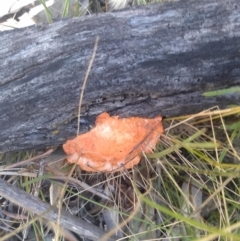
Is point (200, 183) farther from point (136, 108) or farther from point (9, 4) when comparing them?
point (9, 4)

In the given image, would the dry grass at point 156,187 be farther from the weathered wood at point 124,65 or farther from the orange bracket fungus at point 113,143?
the weathered wood at point 124,65

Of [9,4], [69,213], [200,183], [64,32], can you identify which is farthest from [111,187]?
[9,4]

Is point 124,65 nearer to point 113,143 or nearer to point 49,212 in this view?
point 113,143

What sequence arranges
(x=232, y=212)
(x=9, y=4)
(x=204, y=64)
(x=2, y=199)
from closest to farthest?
(x=204, y=64)
(x=232, y=212)
(x=2, y=199)
(x=9, y=4)

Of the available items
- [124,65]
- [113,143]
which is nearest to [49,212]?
[113,143]

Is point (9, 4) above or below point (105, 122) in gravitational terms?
above

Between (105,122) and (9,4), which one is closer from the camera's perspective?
(105,122)
